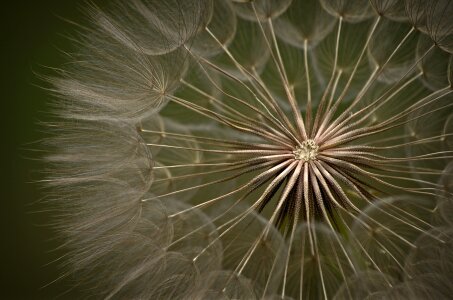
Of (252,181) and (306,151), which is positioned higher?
(306,151)

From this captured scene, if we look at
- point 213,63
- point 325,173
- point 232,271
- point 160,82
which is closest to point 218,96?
point 213,63

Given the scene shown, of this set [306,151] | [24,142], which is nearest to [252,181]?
[306,151]

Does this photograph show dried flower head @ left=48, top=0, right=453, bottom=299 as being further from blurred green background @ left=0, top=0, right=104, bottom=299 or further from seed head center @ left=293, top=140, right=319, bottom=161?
blurred green background @ left=0, top=0, right=104, bottom=299

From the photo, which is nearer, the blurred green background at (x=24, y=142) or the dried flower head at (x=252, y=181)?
the dried flower head at (x=252, y=181)

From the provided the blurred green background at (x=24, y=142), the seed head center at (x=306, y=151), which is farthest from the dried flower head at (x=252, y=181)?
the blurred green background at (x=24, y=142)

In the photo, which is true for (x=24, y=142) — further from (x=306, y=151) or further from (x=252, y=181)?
(x=306, y=151)

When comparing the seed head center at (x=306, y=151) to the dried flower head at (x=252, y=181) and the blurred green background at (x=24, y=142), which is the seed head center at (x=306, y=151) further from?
the blurred green background at (x=24, y=142)
